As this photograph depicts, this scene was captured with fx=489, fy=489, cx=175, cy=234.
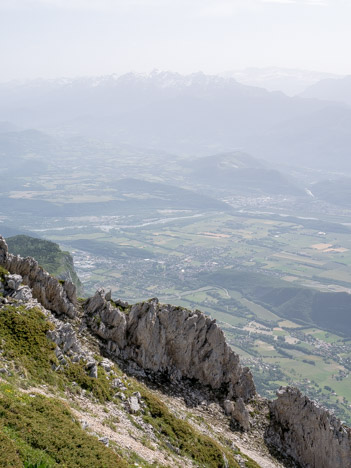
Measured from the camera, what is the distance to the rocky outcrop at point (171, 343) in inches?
1631

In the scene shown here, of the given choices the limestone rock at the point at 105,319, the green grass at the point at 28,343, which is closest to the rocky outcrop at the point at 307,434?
the limestone rock at the point at 105,319

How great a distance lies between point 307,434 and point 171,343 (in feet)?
47.8

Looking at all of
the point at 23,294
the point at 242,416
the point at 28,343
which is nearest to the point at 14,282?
the point at 23,294

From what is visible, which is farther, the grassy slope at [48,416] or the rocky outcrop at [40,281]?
the rocky outcrop at [40,281]

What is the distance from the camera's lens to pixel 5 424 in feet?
71.7

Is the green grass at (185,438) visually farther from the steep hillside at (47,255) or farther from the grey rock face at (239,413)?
the steep hillside at (47,255)

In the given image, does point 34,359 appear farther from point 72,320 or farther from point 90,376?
point 72,320

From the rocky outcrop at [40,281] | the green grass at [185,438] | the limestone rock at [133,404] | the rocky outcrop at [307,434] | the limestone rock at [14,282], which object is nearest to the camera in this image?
the green grass at [185,438]

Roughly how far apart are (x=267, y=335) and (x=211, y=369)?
138663 millimetres

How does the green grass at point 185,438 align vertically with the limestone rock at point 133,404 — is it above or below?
below

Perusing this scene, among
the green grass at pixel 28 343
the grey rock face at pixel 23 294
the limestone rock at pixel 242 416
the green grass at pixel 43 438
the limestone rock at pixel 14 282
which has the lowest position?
the limestone rock at pixel 242 416

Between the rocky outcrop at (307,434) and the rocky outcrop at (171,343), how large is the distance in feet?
11.5

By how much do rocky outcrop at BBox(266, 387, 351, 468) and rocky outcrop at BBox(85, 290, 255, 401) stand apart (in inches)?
138

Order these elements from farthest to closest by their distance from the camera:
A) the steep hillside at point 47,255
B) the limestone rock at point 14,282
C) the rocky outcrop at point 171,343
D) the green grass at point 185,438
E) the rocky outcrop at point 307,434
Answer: the steep hillside at point 47,255 → the rocky outcrop at point 307,434 → the rocky outcrop at point 171,343 → the limestone rock at point 14,282 → the green grass at point 185,438
